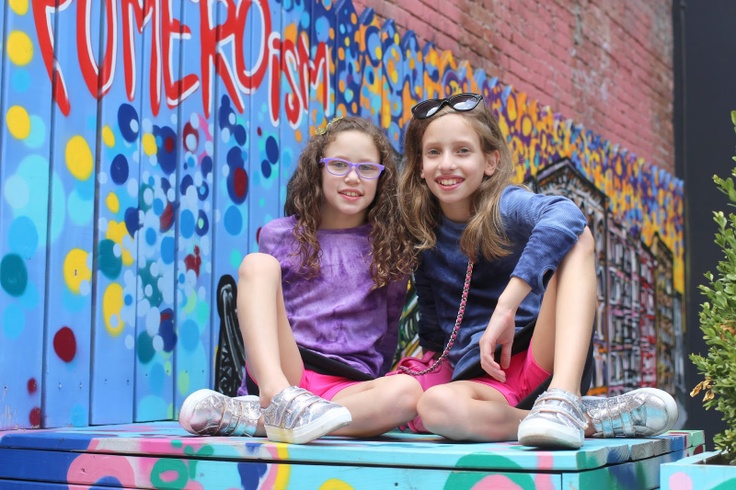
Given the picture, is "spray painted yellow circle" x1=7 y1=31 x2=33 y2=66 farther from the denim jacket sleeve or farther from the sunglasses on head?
the denim jacket sleeve

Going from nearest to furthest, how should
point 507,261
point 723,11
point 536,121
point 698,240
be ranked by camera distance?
point 507,261
point 536,121
point 723,11
point 698,240

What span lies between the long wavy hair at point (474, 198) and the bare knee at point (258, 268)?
544mm

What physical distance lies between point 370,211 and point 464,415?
0.94 metres

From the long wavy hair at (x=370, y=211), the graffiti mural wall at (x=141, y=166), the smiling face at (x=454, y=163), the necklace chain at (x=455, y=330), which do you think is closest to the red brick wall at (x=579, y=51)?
the graffiti mural wall at (x=141, y=166)

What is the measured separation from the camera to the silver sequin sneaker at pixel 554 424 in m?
2.02

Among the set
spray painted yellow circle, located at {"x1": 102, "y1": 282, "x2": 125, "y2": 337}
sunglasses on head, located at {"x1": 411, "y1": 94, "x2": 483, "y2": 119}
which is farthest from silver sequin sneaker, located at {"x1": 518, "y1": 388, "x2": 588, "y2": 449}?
spray painted yellow circle, located at {"x1": 102, "y1": 282, "x2": 125, "y2": 337}

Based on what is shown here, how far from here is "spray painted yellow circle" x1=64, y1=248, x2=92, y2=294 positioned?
9.33 ft

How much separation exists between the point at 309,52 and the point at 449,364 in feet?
5.69

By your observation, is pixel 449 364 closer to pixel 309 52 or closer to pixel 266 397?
pixel 266 397

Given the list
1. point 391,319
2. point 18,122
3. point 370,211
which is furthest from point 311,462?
point 18,122

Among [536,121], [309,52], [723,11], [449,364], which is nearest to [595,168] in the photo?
[536,121]

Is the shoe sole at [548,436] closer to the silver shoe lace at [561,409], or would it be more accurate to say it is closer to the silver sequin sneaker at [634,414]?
the silver shoe lace at [561,409]

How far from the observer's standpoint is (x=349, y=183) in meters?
2.97

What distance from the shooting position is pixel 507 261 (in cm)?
277
